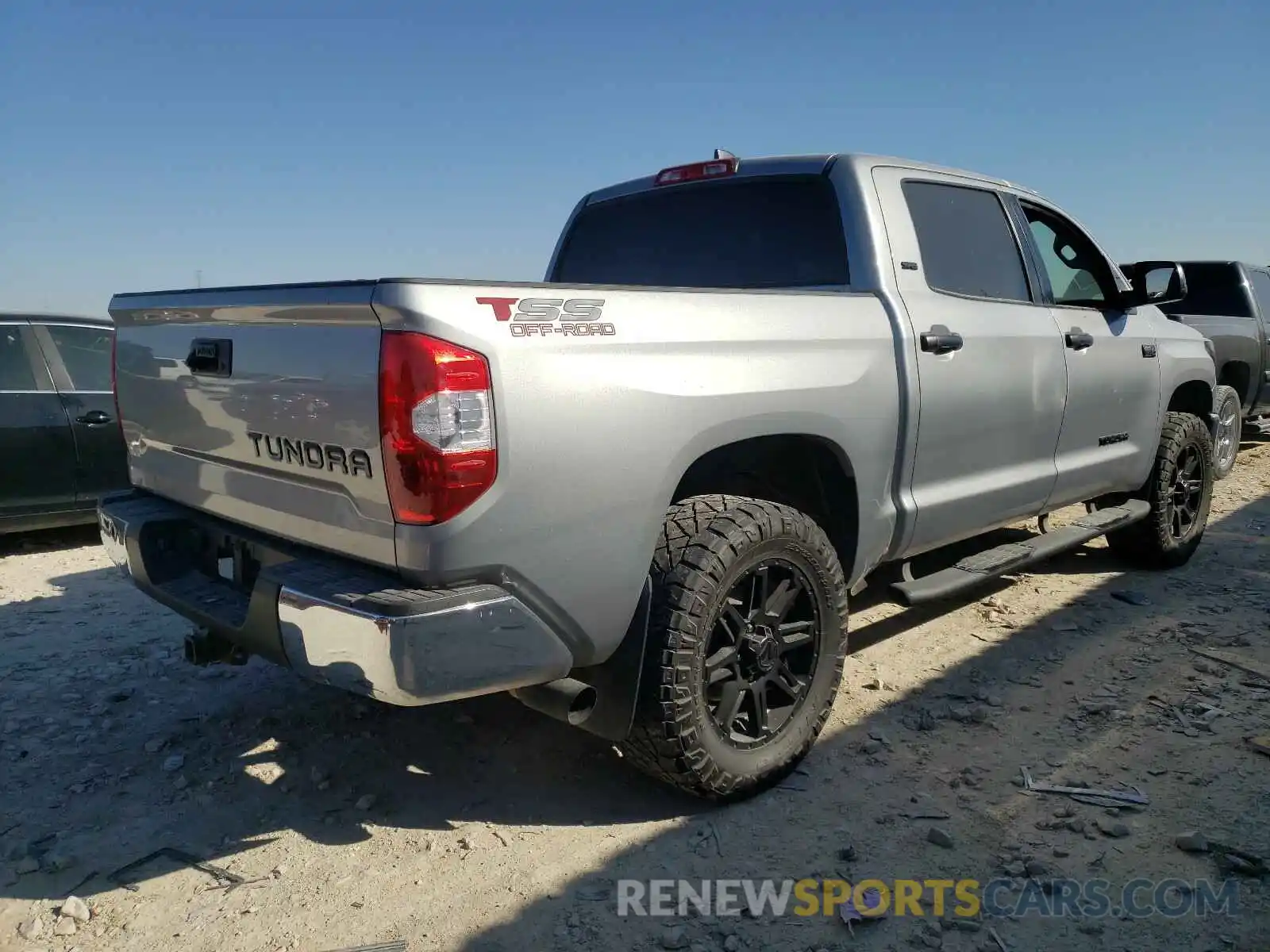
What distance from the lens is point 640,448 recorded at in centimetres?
238

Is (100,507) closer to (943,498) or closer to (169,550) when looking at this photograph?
(169,550)

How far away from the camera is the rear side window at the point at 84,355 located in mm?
5863

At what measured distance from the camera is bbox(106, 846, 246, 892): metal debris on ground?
8.11 ft

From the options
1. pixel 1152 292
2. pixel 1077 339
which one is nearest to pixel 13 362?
pixel 1077 339

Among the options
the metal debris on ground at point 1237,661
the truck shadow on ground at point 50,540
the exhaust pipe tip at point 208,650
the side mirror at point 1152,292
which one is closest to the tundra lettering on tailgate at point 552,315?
the exhaust pipe tip at point 208,650

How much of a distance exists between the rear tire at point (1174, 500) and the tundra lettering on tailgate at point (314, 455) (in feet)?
14.0

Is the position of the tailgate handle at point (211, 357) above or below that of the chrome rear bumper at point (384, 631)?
above

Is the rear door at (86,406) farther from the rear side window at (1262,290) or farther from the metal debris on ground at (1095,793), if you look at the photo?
the rear side window at (1262,290)

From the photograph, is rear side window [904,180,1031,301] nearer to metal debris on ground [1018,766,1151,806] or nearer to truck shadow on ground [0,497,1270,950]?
truck shadow on ground [0,497,1270,950]

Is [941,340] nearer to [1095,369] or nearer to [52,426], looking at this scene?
[1095,369]

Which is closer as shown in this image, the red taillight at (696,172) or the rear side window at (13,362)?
the red taillight at (696,172)

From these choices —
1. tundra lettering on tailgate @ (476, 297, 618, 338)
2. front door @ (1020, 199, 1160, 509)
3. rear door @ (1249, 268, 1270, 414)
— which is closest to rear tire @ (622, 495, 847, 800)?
tundra lettering on tailgate @ (476, 297, 618, 338)

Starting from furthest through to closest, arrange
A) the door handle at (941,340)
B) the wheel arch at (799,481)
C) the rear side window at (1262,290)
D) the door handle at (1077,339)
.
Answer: the rear side window at (1262,290)
the door handle at (1077,339)
the door handle at (941,340)
the wheel arch at (799,481)

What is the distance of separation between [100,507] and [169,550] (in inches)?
20.0
